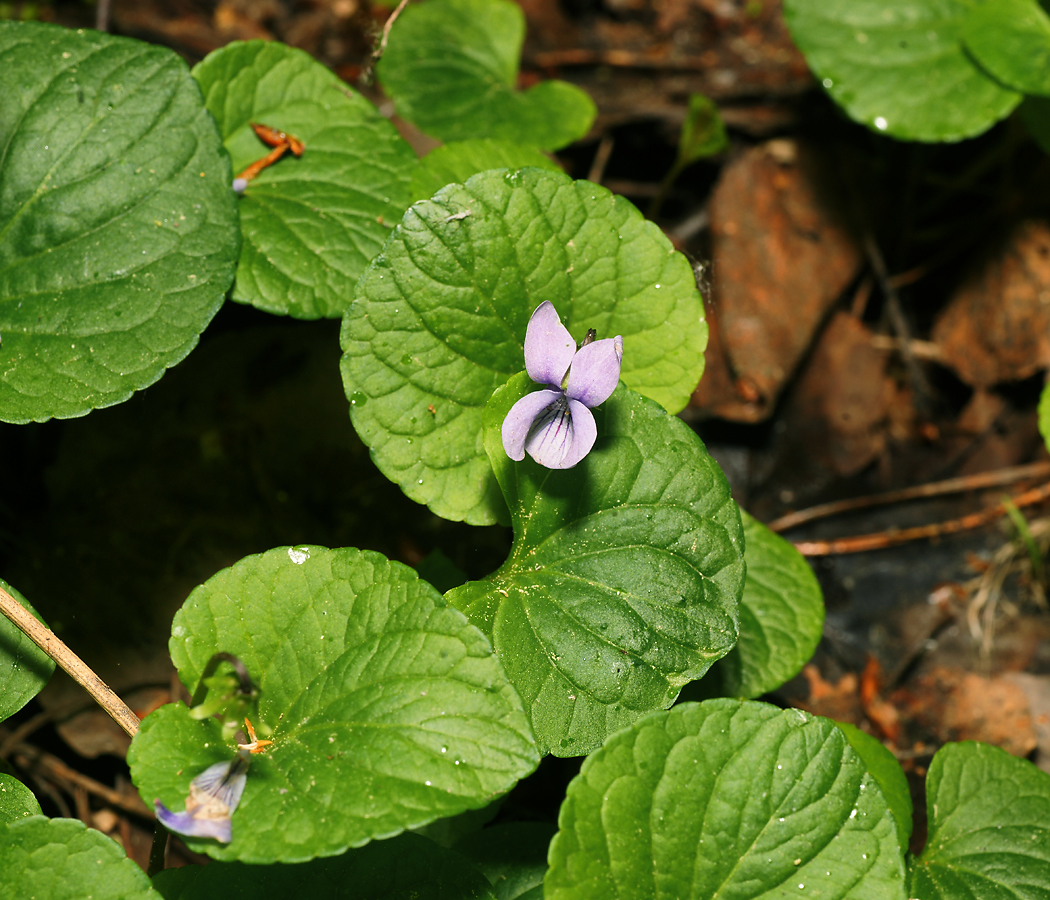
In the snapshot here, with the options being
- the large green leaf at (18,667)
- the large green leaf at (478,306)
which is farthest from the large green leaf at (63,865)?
the large green leaf at (478,306)

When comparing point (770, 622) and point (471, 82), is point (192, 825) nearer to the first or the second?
point (770, 622)

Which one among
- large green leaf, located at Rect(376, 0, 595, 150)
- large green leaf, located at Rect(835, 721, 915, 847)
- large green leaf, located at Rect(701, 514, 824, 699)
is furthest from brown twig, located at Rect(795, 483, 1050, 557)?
large green leaf, located at Rect(376, 0, 595, 150)

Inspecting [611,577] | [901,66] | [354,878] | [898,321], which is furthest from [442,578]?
[901,66]

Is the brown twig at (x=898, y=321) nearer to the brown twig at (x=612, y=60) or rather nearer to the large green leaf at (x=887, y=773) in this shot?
the brown twig at (x=612, y=60)

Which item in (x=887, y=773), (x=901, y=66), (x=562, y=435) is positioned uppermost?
(x=901, y=66)

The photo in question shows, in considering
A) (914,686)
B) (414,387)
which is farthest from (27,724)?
(914,686)

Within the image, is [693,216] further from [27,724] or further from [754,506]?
[27,724]
